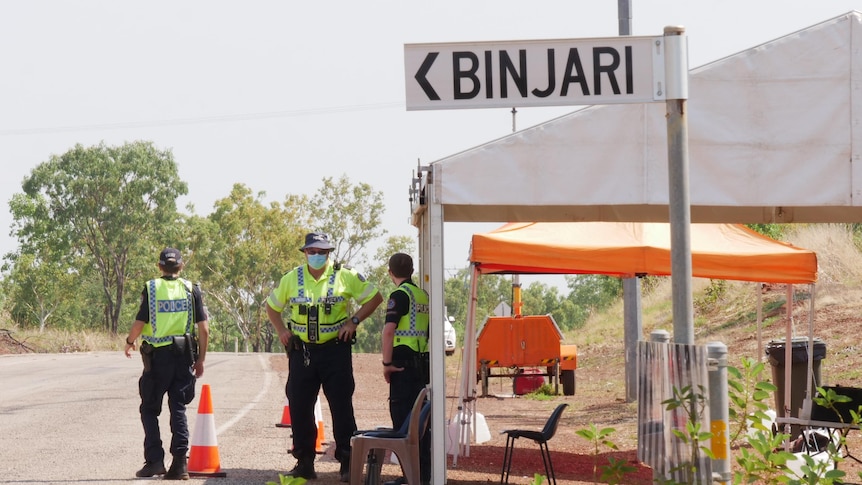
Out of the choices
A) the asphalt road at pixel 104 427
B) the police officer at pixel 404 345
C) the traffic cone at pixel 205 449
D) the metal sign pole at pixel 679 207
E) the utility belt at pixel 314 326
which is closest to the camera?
the metal sign pole at pixel 679 207

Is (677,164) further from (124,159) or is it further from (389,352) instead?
(124,159)

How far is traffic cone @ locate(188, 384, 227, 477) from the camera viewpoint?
988cm

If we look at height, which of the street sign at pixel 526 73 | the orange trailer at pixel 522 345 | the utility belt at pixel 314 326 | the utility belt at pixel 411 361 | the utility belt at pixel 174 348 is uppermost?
the street sign at pixel 526 73

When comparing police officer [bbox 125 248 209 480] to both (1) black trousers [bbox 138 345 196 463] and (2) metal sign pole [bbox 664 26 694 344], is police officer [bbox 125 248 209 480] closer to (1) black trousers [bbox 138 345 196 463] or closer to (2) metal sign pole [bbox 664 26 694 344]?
(1) black trousers [bbox 138 345 196 463]

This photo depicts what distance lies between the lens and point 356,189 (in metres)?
68.9

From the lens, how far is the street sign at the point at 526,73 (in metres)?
6.38

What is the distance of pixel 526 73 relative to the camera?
6.45 m

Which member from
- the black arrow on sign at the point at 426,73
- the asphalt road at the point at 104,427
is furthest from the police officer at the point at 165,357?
the black arrow on sign at the point at 426,73

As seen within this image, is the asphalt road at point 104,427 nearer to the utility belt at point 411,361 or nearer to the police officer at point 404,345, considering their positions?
the police officer at point 404,345

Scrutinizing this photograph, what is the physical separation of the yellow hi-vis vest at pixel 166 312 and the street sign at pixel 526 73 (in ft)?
12.9

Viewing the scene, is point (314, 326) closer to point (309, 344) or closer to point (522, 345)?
point (309, 344)

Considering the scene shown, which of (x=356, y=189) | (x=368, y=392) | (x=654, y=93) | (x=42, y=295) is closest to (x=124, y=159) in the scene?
(x=42, y=295)

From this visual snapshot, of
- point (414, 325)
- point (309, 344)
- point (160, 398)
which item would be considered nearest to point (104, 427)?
point (160, 398)

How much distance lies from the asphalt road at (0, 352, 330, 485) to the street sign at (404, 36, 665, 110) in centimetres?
426
